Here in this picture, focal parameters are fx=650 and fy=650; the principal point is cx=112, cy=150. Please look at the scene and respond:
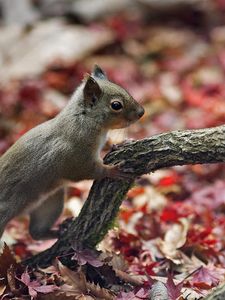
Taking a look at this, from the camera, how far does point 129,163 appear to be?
4176 mm

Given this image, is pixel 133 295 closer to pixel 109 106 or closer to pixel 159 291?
pixel 159 291

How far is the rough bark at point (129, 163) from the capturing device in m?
3.84

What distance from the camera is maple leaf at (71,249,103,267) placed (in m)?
4.16

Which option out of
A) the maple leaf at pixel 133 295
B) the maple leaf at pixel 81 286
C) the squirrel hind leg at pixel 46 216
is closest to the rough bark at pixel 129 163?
the squirrel hind leg at pixel 46 216

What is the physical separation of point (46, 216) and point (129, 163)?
978 mm

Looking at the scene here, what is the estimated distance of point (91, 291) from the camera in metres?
3.99

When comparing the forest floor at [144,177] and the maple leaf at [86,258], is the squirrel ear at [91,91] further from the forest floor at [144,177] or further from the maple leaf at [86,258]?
the maple leaf at [86,258]

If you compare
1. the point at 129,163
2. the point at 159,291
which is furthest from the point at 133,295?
the point at 129,163

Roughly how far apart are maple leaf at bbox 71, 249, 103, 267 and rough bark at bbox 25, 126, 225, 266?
134mm

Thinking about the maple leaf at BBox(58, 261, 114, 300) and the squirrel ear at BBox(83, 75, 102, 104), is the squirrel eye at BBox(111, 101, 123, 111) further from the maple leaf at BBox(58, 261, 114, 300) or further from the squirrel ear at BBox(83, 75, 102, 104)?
the maple leaf at BBox(58, 261, 114, 300)

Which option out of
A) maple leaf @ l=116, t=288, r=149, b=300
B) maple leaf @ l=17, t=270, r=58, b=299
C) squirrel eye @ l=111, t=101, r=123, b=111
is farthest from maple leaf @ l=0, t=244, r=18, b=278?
squirrel eye @ l=111, t=101, r=123, b=111

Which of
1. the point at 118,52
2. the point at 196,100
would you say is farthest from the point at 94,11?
the point at 196,100

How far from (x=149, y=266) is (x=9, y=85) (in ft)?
14.8

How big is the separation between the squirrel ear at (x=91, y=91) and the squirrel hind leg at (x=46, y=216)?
727 millimetres
